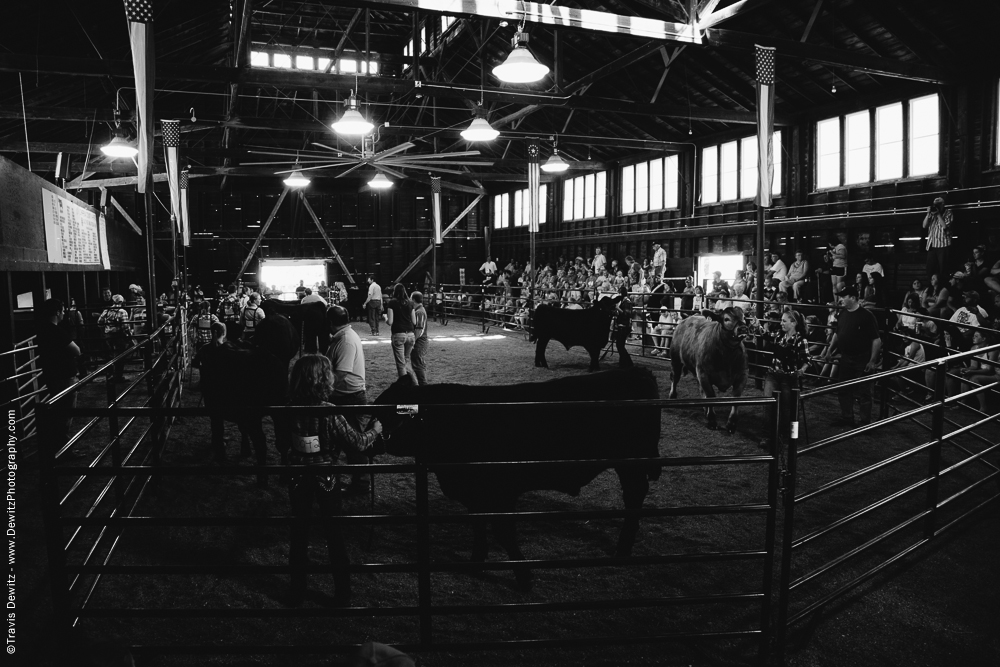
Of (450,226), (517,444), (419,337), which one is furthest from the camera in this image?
(450,226)

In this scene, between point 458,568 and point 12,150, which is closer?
point 458,568

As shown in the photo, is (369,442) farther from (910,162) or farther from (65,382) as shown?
(910,162)

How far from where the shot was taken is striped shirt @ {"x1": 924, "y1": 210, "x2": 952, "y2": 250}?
1399 centimetres

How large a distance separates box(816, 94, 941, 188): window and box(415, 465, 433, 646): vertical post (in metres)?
16.2

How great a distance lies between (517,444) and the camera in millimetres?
4637

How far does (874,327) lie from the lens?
8.12 metres

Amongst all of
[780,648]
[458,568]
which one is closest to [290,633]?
[458,568]

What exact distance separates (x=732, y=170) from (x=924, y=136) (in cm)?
629

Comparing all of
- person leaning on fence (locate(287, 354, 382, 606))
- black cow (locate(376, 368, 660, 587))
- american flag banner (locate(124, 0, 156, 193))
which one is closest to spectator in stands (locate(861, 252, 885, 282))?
black cow (locate(376, 368, 660, 587))

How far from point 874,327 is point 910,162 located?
32.5ft

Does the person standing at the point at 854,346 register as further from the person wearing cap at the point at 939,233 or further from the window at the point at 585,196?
the window at the point at 585,196

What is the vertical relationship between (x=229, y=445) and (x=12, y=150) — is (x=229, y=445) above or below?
below

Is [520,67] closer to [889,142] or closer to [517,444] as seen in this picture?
[517,444]

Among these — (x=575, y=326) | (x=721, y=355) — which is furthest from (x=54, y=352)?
(x=575, y=326)
